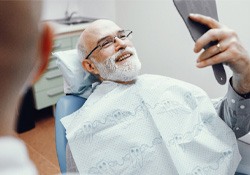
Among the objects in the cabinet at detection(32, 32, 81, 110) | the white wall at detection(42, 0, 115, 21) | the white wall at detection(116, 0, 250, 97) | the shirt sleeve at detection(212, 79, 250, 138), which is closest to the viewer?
the shirt sleeve at detection(212, 79, 250, 138)

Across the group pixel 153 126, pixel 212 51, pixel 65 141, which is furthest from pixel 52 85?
pixel 212 51

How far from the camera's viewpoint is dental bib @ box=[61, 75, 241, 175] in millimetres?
1258

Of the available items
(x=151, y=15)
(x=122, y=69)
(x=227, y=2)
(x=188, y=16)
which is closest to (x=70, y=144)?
(x=122, y=69)

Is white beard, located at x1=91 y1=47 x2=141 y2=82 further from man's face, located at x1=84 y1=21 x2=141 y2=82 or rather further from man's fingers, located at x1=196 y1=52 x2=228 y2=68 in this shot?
man's fingers, located at x1=196 y1=52 x2=228 y2=68

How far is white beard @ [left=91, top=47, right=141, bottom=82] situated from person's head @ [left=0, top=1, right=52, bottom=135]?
117 centimetres

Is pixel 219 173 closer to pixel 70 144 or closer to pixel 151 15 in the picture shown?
pixel 70 144

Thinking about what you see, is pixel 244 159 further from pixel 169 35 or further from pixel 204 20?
pixel 169 35

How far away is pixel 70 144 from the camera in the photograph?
1.34m

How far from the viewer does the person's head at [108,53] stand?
1.53m

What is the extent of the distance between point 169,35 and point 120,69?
1199 millimetres

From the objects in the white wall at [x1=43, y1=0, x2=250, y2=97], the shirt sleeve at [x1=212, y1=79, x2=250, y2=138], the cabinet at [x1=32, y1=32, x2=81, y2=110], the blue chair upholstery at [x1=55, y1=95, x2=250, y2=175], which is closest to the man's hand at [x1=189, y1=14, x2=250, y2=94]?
the shirt sleeve at [x1=212, y1=79, x2=250, y2=138]

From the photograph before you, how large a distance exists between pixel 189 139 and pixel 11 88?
1.08 m

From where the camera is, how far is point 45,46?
1.14 ft

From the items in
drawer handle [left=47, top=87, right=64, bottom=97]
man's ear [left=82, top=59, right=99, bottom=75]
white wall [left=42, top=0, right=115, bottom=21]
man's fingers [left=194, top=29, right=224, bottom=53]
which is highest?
man's fingers [left=194, top=29, right=224, bottom=53]
